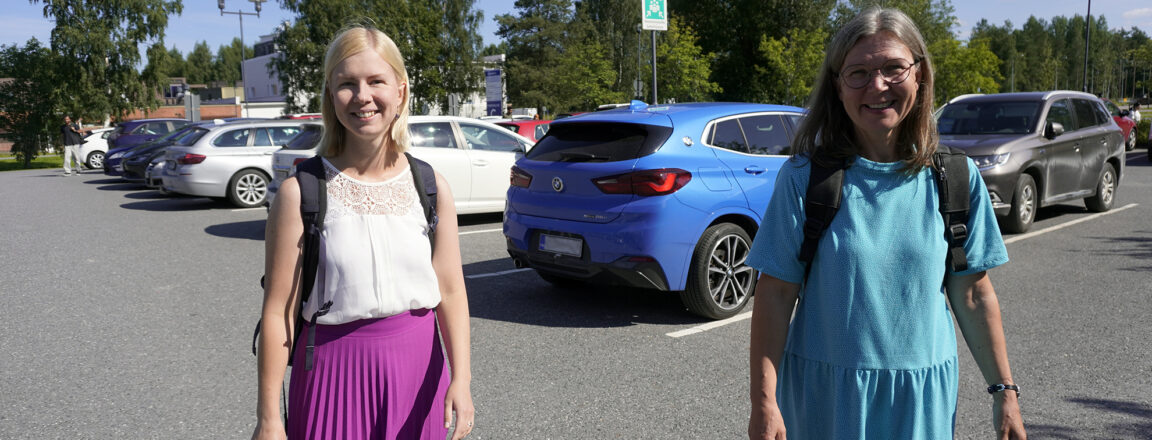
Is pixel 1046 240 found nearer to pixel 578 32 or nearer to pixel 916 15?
pixel 916 15

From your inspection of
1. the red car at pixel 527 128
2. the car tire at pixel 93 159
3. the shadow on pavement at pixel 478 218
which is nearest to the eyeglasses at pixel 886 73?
the shadow on pavement at pixel 478 218

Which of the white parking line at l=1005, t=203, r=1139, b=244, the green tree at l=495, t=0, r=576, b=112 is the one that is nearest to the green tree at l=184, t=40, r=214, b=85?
the green tree at l=495, t=0, r=576, b=112

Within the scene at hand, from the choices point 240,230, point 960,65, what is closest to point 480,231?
point 240,230

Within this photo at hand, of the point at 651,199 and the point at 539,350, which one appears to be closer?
the point at 539,350

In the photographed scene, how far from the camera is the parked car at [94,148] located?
1131 inches

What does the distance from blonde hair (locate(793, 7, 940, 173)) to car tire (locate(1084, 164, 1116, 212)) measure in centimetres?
1106

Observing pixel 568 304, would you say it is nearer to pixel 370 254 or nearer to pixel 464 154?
pixel 370 254

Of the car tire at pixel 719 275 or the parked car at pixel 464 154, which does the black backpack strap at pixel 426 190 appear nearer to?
the car tire at pixel 719 275

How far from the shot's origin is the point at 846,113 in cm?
208

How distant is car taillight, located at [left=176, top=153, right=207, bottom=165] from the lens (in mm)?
14422

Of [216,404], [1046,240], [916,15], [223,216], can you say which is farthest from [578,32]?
[216,404]

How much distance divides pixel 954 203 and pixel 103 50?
153ft

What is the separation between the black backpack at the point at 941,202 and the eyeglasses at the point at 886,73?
20 cm

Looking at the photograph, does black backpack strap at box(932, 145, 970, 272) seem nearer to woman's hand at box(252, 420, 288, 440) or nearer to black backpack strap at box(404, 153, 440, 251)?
black backpack strap at box(404, 153, 440, 251)
